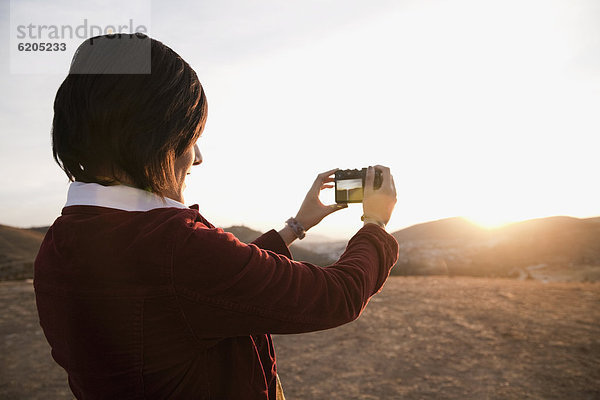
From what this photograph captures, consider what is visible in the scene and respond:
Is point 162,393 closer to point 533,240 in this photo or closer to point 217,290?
point 217,290

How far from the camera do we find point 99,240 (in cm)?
90

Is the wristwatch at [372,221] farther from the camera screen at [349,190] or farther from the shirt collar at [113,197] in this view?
the shirt collar at [113,197]

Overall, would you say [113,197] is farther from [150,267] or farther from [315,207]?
[315,207]

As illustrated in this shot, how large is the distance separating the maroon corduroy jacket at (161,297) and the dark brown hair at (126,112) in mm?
146

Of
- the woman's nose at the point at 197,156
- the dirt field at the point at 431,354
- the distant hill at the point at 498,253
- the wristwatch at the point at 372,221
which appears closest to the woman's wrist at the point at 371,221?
the wristwatch at the point at 372,221

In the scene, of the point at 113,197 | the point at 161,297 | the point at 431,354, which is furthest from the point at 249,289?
the point at 431,354

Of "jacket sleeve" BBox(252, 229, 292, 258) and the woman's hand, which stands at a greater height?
the woman's hand

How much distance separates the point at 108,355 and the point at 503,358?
19.1ft

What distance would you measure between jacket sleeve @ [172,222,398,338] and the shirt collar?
183 millimetres

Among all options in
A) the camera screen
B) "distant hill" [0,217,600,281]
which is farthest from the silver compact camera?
"distant hill" [0,217,600,281]

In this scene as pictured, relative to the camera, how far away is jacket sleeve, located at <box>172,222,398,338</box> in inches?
34.7

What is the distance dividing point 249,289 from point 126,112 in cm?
58

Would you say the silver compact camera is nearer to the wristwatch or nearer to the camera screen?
the camera screen

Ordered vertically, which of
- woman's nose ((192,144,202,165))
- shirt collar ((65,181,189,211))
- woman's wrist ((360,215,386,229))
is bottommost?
woman's wrist ((360,215,386,229))
